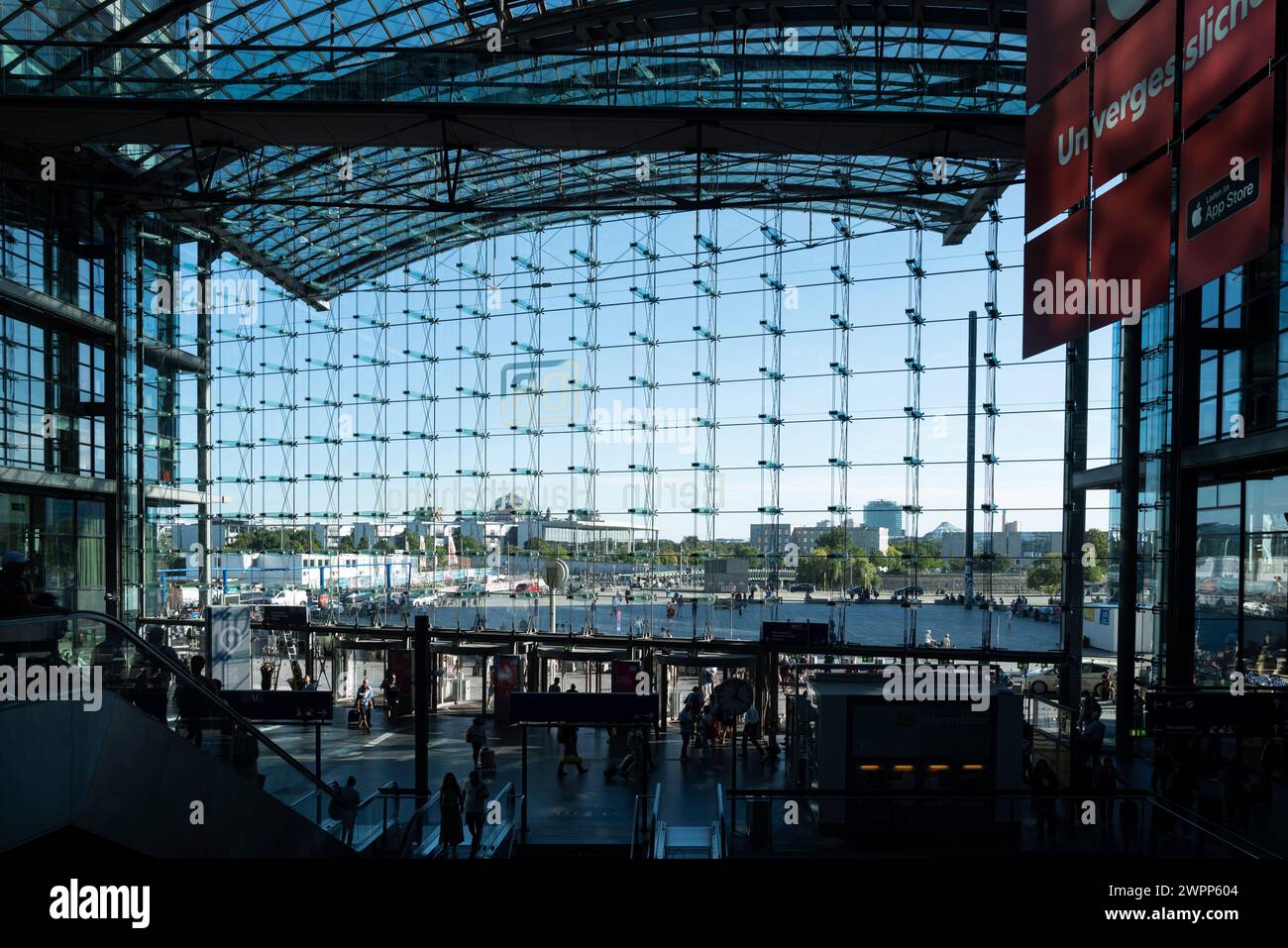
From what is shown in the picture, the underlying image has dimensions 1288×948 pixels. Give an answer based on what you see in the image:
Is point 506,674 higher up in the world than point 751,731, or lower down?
higher up

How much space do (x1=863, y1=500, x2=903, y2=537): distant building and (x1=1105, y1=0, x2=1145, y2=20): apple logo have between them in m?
10.7

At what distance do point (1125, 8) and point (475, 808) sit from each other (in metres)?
10.1

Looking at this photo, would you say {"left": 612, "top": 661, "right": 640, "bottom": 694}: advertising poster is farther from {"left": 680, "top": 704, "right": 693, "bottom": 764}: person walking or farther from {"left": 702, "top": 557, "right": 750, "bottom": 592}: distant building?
{"left": 702, "top": 557, "right": 750, "bottom": 592}: distant building

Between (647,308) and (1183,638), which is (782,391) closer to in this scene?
(647,308)

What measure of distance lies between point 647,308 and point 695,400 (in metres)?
2.58

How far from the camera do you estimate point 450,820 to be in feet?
29.6

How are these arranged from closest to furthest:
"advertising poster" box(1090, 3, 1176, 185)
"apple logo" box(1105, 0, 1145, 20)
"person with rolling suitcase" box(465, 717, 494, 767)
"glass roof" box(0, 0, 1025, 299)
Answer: "advertising poster" box(1090, 3, 1176, 185) → "apple logo" box(1105, 0, 1145, 20) → "glass roof" box(0, 0, 1025, 299) → "person with rolling suitcase" box(465, 717, 494, 767)

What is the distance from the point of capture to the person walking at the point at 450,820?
901 cm

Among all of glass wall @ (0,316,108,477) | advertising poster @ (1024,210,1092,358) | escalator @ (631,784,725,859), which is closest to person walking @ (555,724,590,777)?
escalator @ (631,784,725,859)

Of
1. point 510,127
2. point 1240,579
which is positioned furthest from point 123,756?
point 1240,579

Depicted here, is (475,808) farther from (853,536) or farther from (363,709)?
(853,536)

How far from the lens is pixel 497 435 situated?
2022 cm

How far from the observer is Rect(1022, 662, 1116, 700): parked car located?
15062 mm
